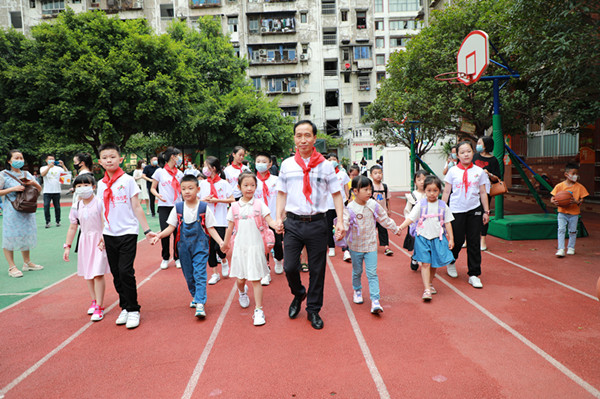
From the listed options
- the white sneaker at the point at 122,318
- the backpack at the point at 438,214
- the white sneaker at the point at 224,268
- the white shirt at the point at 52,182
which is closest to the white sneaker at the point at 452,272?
the backpack at the point at 438,214

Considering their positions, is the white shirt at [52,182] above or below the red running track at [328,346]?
above

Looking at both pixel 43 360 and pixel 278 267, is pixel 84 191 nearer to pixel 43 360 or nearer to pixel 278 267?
pixel 43 360

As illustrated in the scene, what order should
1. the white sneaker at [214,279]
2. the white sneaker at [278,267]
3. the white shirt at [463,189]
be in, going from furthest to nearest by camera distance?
1. the white sneaker at [278,267]
2. the white sneaker at [214,279]
3. the white shirt at [463,189]

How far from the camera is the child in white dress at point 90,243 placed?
4332 millimetres

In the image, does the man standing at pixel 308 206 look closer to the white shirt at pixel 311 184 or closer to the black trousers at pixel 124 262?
the white shirt at pixel 311 184

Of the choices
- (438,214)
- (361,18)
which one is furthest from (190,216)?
(361,18)

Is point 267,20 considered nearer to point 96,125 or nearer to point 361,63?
point 361,63

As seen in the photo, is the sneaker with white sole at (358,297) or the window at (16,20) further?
the window at (16,20)

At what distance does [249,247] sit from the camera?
14.0ft

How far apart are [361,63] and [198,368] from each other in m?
35.2


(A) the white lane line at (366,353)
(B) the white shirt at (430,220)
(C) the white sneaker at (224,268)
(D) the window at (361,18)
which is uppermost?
(D) the window at (361,18)

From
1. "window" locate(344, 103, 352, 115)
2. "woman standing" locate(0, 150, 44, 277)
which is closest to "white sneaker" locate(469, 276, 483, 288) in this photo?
"woman standing" locate(0, 150, 44, 277)

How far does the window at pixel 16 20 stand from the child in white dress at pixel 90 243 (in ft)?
130

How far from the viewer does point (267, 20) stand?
3431cm
